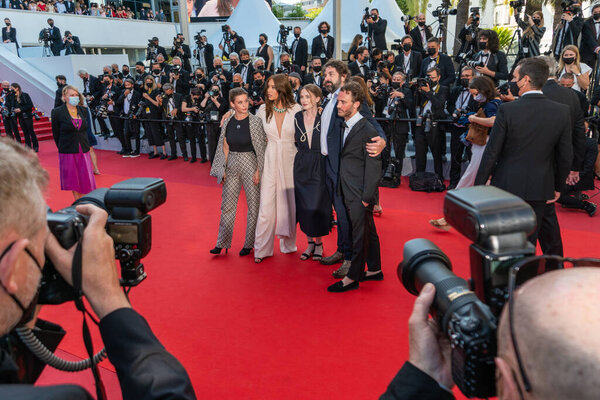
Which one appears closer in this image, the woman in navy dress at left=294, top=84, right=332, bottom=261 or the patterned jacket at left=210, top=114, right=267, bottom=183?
the woman in navy dress at left=294, top=84, right=332, bottom=261

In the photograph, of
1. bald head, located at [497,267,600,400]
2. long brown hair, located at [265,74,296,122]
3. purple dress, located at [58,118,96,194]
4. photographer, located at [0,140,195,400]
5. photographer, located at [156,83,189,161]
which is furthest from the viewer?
photographer, located at [156,83,189,161]

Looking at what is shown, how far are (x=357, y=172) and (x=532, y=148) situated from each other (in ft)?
3.87

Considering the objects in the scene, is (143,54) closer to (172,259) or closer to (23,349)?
(172,259)

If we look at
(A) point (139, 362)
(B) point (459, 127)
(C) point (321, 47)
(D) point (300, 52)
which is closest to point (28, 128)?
(D) point (300, 52)

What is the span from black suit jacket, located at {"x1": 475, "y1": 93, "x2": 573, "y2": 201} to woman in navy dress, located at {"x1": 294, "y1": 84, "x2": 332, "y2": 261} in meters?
1.39

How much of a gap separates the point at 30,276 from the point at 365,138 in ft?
8.70

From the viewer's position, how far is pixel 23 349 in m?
1.11

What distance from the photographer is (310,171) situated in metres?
3.89

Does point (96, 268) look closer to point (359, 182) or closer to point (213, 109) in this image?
point (359, 182)

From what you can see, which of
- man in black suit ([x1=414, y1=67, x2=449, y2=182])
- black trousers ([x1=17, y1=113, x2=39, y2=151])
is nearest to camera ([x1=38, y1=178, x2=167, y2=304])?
man in black suit ([x1=414, y1=67, x2=449, y2=182])

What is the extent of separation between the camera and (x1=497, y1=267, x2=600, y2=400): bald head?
1.87 ft

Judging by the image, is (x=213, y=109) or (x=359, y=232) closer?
(x=359, y=232)

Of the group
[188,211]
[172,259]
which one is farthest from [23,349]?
[188,211]

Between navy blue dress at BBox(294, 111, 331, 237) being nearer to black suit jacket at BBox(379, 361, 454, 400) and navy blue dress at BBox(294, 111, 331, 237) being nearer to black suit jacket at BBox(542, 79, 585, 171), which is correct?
black suit jacket at BBox(542, 79, 585, 171)
